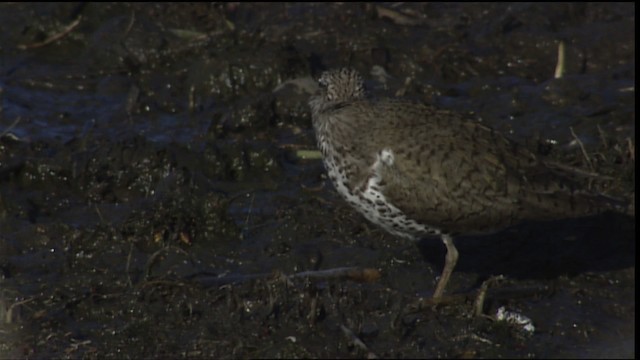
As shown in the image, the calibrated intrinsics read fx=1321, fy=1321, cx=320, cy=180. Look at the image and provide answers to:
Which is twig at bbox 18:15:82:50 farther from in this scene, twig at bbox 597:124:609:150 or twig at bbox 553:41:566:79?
twig at bbox 597:124:609:150

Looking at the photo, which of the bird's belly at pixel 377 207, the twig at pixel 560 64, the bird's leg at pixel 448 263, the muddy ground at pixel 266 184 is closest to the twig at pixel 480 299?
the muddy ground at pixel 266 184

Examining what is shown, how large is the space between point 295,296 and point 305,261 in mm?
829

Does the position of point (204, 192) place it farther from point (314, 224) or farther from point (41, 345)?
point (41, 345)

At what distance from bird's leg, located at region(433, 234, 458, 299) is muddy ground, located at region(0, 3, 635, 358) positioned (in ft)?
0.35

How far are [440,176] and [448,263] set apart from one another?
61cm

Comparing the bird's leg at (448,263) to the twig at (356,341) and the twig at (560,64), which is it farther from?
the twig at (560,64)

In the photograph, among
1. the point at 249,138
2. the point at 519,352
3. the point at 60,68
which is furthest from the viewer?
the point at 60,68

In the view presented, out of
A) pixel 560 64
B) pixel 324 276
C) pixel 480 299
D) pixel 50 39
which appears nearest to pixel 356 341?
pixel 480 299

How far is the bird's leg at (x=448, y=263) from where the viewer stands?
788 centimetres

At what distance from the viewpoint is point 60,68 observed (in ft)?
38.9

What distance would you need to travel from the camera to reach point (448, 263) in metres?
7.93

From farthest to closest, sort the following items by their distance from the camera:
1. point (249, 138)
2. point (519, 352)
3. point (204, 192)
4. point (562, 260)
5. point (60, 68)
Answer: point (60, 68) < point (249, 138) < point (204, 192) < point (562, 260) < point (519, 352)

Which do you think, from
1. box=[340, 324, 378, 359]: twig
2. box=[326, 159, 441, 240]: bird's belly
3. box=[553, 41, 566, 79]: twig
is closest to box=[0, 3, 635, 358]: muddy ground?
box=[340, 324, 378, 359]: twig

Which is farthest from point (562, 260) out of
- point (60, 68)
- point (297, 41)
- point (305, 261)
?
point (60, 68)
